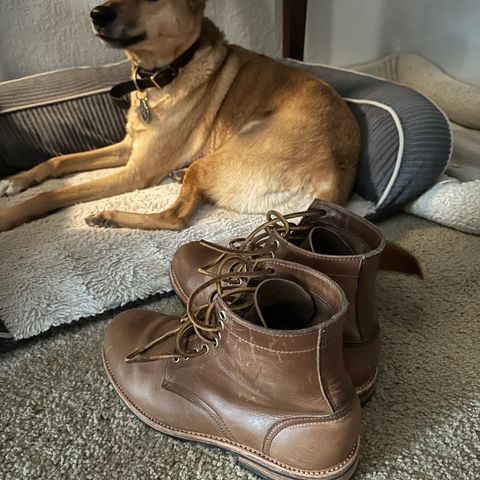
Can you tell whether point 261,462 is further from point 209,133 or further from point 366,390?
point 209,133

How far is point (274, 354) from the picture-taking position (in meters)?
0.63

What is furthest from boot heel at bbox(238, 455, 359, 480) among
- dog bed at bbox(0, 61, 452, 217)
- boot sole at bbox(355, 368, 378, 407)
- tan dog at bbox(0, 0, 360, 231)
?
dog bed at bbox(0, 61, 452, 217)

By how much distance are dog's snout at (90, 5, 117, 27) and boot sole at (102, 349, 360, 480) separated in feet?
3.02

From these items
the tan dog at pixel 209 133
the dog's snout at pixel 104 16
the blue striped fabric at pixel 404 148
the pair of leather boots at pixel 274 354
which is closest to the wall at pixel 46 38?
the tan dog at pixel 209 133

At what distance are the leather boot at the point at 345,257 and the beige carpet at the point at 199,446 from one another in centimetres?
9

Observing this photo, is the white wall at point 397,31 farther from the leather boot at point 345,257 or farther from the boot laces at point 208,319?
the boot laces at point 208,319

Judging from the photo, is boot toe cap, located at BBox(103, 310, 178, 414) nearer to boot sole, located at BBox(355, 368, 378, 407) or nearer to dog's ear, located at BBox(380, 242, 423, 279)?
boot sole, located at BBox(355, 368, 378, 407)

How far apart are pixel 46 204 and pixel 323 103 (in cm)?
75

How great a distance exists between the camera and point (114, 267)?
111 centimetres

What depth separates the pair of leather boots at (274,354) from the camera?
2.11 feet

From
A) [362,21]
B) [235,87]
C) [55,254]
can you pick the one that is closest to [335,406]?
[55,254]

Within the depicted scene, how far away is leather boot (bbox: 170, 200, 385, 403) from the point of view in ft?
2.52

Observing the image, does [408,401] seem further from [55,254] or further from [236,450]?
[55,254]

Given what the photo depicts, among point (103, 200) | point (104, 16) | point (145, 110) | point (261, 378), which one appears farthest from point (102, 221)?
point (261, 378)
